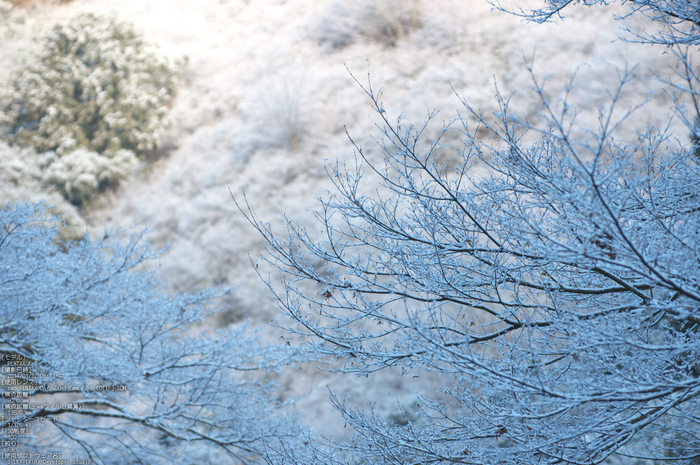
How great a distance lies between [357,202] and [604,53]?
12671 mm

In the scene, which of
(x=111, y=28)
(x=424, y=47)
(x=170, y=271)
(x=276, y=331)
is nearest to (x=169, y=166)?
(x=170, y=271)

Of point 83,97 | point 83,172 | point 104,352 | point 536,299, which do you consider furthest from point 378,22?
point 536,299

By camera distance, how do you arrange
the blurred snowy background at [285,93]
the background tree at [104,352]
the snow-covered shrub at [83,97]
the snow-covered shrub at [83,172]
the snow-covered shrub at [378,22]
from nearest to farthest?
the background tree at [104,352] → the blurred snowy background at [285,93] → the snow-covered shrub at [83,172] → the snow-covered shrub at [83,97] → the snow-covered shrub at [378,22]

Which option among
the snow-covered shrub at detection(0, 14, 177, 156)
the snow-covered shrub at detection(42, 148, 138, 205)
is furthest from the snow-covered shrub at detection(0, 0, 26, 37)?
the snow-covered shrub at detection(42, 148, 138, 205)

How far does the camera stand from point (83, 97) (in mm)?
12523

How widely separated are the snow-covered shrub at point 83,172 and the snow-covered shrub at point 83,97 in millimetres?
417

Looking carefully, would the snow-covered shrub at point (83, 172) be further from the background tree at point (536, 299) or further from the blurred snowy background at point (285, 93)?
the background tree at point (536, 299)

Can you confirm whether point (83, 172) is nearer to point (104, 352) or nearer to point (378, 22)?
point (104, 352)

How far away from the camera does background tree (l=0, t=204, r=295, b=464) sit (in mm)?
4273

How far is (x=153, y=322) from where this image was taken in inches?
193

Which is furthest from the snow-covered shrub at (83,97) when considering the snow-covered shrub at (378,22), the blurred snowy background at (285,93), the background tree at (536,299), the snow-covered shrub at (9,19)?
the background tree at (536,299)

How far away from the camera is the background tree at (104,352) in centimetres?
427

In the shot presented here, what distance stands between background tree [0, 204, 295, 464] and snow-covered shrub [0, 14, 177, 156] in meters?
8.37

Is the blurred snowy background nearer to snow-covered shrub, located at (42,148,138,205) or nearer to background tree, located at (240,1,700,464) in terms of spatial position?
snow-covered shrub, located at (42,148,138,205)
